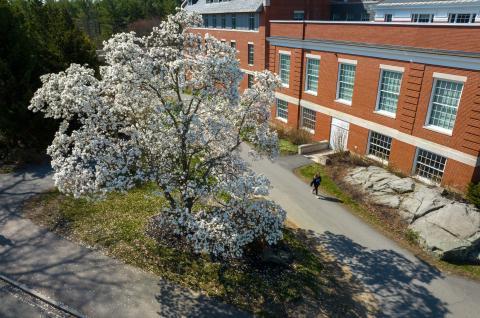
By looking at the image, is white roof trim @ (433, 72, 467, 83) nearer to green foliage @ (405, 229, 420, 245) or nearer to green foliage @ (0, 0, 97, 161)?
green foliage @ (405, 229, 420, 245)

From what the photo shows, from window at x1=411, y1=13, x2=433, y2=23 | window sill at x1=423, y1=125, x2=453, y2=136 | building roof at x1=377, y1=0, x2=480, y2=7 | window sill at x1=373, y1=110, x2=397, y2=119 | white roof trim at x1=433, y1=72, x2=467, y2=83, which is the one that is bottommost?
window sill at x1=423, y1=125, x2=453, y2=136

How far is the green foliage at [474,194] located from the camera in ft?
58.0

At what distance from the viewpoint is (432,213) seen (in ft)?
56.0

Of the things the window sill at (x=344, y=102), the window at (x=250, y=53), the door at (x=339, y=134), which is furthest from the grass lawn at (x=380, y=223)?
the window at (x=250, y=53)

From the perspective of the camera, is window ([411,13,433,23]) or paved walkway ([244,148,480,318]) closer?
paved walkway ([244,148,480,318])

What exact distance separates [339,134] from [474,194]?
9.94m

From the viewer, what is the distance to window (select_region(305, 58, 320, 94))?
2710cm

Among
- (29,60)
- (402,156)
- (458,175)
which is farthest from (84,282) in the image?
(458,175)

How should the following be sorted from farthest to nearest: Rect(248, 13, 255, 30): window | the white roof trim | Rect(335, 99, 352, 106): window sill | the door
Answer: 1. Rect(248, 13, 255, 30): window
2. the door
3. Rect(335, 99, 352, 106): window sill
4. the white roof trim

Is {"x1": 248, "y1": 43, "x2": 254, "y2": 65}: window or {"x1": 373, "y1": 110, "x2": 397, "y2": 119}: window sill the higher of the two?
{"x1": 248, "y1": 43, "x2": 254, "y2": 65}: window

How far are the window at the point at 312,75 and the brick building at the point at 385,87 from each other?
0.25ft

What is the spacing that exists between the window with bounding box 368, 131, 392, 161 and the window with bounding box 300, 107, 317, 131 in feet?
18.2

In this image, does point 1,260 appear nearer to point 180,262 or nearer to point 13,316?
point 13,316

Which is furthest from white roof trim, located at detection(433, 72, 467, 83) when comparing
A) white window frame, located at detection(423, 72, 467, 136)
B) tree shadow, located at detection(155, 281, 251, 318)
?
tree shadow, located at detection(155, 281, 251, 318)
